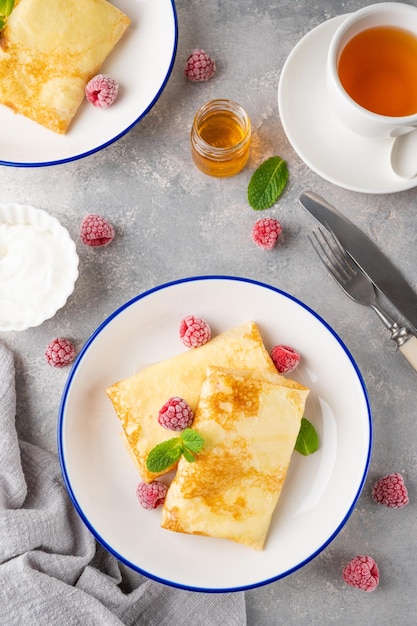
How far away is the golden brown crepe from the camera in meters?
1.87

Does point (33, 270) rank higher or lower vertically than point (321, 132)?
lower

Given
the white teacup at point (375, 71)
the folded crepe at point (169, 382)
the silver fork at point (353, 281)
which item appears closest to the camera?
the white teacup at point (375, 71)

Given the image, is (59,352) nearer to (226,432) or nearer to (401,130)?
(226,432)

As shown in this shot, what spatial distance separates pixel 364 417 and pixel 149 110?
1.02 metres

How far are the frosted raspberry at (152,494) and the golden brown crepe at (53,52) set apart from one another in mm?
1000

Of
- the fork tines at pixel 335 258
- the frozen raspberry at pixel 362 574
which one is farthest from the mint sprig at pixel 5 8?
the frozen raspberry at pixel 362 574

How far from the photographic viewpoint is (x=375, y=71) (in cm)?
180

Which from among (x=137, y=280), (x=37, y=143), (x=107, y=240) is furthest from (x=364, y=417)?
(x=37, y=143)

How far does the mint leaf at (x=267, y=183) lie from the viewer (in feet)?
6.54

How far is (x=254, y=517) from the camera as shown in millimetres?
1787

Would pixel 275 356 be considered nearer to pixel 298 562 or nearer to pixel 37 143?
pixel 298 562

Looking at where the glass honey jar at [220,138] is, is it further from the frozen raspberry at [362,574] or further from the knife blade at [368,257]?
the frozen raspberry at [362,574]

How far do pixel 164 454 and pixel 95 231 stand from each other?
643 millimetres

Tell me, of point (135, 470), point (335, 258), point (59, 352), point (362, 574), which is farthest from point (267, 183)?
point (362, 574)
